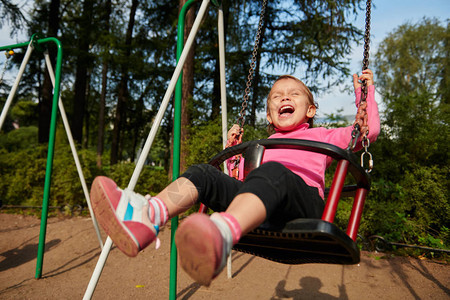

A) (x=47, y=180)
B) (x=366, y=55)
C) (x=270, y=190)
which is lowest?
(x=47, y=180)

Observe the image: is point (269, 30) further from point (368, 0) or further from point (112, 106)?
point (112, 106)

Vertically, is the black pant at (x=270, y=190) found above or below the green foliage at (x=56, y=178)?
above

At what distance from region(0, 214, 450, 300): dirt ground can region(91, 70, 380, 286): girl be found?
150 cm

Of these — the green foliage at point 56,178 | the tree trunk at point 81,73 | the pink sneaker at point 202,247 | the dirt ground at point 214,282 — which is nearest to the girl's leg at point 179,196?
the pink sneaker at point 202,247

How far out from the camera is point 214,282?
9.60 feet

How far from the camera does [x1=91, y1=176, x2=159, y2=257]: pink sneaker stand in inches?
45.3

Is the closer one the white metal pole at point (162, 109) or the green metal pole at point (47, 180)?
the white metal pole at point (162, 109)

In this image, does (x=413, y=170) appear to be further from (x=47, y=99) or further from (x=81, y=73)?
(x=81, y=73)

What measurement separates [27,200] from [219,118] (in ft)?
13.7

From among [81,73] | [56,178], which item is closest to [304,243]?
[56,178]

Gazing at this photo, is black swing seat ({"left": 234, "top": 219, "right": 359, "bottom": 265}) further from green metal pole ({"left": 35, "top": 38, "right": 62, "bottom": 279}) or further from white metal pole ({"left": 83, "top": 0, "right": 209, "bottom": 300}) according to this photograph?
green metal pole ({"left": 35, "top": 38, "right": 62, "bottom": 279})

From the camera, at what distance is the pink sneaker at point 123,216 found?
115cm

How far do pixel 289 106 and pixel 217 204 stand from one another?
0.81 meters

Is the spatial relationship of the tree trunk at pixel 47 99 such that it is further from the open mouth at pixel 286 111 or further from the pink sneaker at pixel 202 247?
the pink sneaker at pixel 202 247
